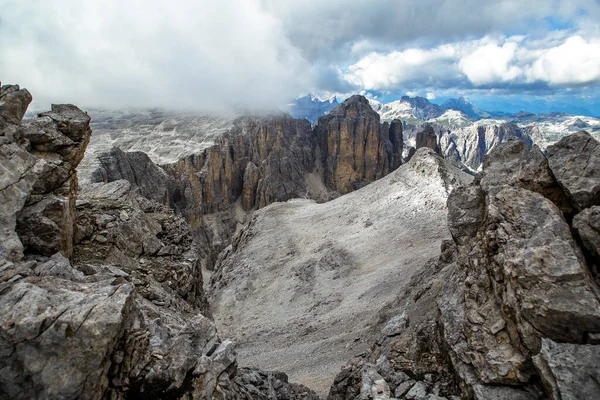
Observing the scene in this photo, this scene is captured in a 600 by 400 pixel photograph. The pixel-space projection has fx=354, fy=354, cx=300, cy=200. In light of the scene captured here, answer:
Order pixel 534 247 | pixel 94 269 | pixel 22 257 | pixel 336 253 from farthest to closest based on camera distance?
1. pixel 336 253
2. pixel 94 269
3. pixel 22 257
4. pixel 534 247

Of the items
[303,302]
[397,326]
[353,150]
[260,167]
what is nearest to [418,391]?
[397,326]

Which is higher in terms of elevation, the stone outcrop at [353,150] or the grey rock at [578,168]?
the stone outcrop at [353,150]

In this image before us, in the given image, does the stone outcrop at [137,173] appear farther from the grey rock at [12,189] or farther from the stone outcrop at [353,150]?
the grey rock at [12,189]

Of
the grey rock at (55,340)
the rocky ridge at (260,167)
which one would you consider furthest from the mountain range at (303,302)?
the rocky ridge at (260,167)

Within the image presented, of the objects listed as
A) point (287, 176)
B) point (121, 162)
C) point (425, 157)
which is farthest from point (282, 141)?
point (425, 157)

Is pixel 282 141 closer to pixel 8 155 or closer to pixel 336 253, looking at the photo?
pixel 336 253

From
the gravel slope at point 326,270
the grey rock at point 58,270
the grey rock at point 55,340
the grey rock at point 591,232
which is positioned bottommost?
the gravel slope at point 326,270
